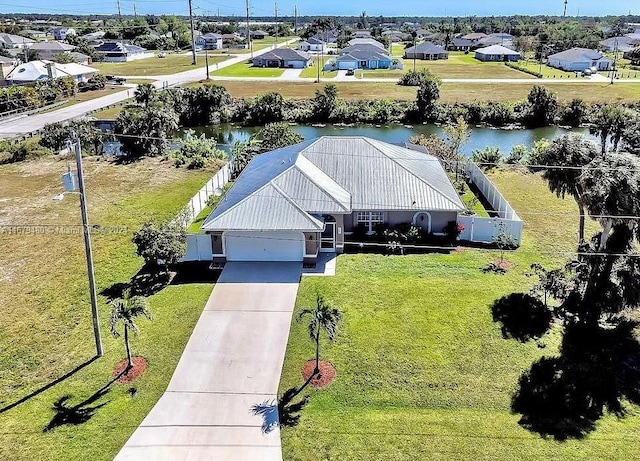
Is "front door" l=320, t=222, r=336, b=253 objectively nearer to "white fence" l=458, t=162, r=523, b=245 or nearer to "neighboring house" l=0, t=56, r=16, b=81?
"white fence" l=458, t=162, r=523, b=245

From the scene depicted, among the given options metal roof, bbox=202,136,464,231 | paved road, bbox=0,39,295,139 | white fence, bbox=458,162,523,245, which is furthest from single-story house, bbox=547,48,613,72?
white fence, bbox=458,162,523,245

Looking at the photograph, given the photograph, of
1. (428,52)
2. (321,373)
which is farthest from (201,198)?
(428,52)

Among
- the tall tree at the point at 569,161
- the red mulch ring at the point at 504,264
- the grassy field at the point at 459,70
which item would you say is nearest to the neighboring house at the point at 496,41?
the grassy field at the point at 459,70

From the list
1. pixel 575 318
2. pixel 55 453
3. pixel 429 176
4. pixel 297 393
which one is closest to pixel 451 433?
pixel 297 393

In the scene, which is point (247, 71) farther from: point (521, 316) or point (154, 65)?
point (521, 316)

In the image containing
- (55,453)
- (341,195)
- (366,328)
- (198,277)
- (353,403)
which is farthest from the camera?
(341,195)

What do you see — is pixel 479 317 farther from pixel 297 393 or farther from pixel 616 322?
pixel 297 393
